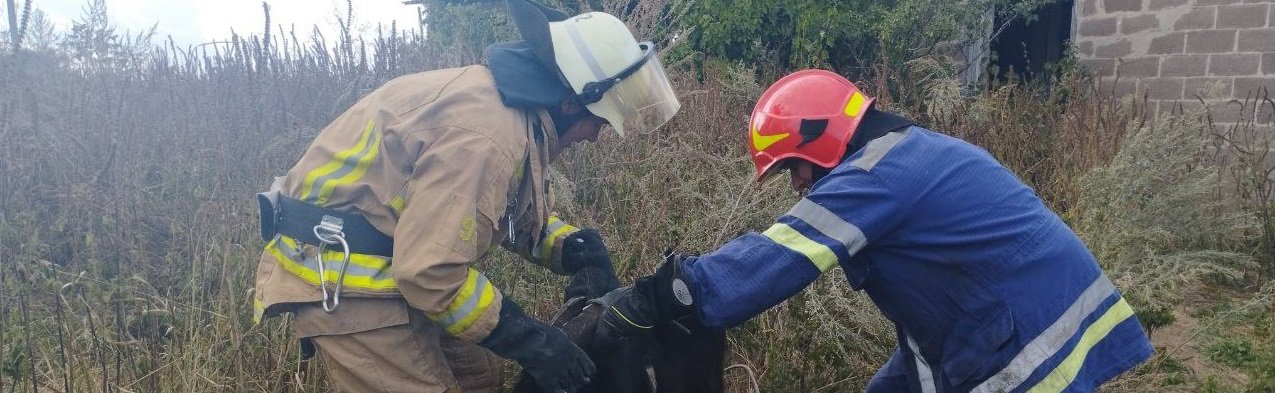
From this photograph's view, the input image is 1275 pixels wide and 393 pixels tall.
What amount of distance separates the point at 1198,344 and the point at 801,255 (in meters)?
3.26

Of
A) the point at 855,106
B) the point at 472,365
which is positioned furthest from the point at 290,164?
the point at 855,106

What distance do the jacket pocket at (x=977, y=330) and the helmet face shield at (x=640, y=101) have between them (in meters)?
1.00

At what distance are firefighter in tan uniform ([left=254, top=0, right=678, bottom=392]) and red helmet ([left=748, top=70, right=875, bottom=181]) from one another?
1.34 ft

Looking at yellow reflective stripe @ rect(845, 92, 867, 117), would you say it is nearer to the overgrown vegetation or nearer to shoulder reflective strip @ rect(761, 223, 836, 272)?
shoulder reflective strip @ rect(761, 223, 836, 272)

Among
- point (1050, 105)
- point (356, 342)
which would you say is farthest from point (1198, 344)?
point (356, 342)

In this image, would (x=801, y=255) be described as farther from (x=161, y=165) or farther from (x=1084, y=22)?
(x=1084, y=22)

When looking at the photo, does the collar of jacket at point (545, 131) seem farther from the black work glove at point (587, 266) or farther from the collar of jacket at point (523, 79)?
the black work glove at point (587, 266)

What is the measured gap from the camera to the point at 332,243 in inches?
85.0

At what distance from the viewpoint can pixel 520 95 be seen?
7.14 ft

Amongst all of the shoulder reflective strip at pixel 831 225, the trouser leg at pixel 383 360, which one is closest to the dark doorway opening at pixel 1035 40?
the shoulder reflective strip at pixel 831 225

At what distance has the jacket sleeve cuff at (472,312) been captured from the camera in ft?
6.62

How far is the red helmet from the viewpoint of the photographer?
7.14 feet

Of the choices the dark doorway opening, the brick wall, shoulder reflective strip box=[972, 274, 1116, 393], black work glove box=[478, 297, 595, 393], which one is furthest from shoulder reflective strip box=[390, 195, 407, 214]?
the dark doorway opening

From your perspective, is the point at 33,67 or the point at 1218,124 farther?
the point at 1218,124
